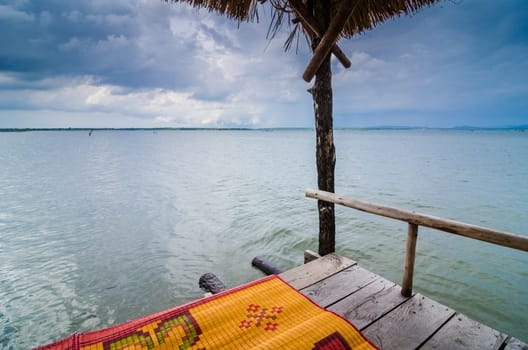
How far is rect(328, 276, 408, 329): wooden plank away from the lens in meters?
2.53

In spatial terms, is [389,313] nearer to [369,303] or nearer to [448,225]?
[369,303]

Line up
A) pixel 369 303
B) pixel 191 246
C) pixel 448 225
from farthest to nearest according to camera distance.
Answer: pixel 191 246
pixel 369 303
pixel 448 225

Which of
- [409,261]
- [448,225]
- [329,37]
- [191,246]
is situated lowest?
[191,246]

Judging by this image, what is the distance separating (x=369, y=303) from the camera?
2736mm

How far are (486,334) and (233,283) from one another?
382 centimetres

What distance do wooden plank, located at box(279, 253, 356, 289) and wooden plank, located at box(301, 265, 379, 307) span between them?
0.08 metres

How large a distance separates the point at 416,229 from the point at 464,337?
968 mm

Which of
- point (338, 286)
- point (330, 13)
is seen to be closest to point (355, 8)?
point (330, 13)

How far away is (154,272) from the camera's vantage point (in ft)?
17.8

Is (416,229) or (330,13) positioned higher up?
(330,13)

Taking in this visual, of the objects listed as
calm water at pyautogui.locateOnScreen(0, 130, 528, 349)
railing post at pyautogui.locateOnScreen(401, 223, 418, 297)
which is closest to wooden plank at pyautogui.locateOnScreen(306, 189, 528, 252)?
railing post at pyautogui.locateOnScreen(401, 223, 418, 297)

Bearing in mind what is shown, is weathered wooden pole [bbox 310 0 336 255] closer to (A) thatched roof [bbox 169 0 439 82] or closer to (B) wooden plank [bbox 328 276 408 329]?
(A) thatched roof [bbox 169 0 439 82]

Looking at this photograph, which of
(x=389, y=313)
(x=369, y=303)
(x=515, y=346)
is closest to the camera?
(x=515, y=346)

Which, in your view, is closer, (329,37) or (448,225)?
(448,225)
